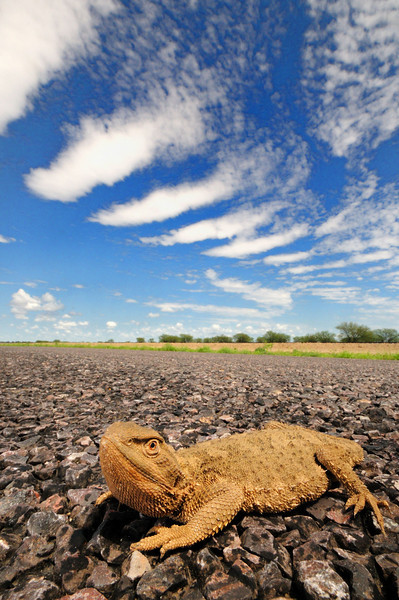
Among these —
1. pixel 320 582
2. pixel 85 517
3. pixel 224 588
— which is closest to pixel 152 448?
pixel 224 588

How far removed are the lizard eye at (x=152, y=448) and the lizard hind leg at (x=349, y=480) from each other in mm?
1951

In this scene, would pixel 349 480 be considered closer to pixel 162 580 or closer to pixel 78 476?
pixel 162 580

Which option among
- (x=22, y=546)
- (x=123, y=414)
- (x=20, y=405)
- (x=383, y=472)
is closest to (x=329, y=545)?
(x=383, y=472)

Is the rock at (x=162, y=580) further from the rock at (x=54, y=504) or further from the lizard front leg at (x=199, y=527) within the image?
the rock at (x=54, y=504)

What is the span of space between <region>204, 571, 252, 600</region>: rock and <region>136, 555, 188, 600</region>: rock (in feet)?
0.66

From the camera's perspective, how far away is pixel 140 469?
8.71 feet

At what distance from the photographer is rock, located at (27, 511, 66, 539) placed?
298 cm

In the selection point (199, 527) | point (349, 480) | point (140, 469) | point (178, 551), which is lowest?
point (178, 551)

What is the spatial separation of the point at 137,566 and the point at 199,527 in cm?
56

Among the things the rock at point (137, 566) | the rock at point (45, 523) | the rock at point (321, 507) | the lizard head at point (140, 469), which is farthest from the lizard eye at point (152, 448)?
the rock at point (321, 507)

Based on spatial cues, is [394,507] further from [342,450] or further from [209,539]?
[209,539]

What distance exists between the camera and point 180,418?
6496 mm

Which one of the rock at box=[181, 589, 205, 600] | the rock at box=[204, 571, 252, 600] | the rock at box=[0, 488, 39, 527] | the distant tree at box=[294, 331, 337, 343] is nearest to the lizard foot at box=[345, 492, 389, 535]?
the rock at box=[204, 571, 252, 600]

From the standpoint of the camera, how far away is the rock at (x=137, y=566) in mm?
2438
